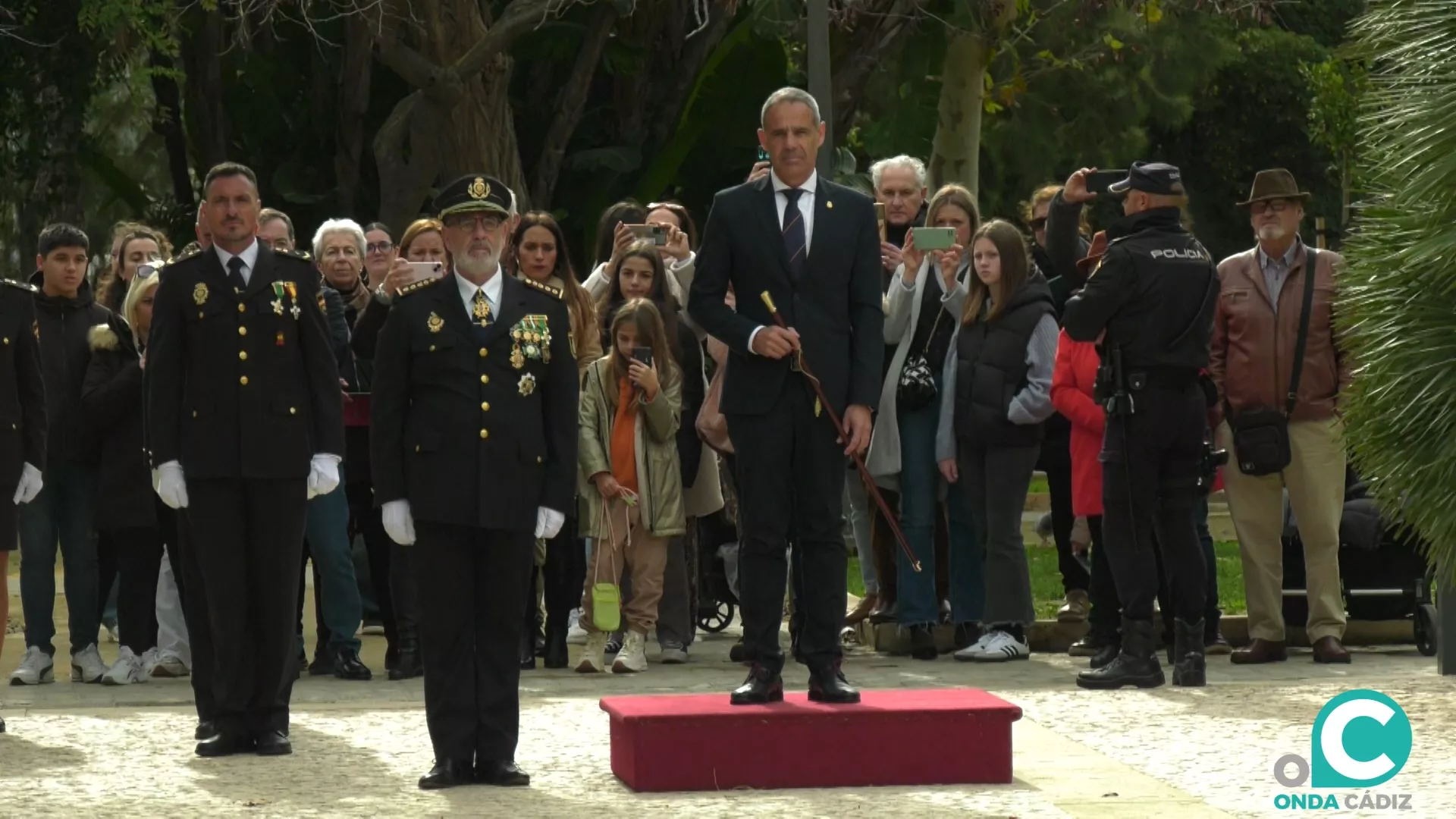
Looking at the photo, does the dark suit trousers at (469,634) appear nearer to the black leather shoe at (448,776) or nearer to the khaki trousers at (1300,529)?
the black leather shoe at (448,776)

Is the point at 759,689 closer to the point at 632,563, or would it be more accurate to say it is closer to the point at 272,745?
the point at 272,745

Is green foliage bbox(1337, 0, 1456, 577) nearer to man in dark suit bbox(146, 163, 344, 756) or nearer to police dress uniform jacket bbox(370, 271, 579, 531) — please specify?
police dress uniform jacket bbox(370, 271, 579, 531)

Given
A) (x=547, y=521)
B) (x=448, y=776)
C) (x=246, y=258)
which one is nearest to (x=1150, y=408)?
(x=547, y=521)

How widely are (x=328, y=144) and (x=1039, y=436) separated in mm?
11393

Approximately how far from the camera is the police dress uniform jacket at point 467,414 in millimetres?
7715

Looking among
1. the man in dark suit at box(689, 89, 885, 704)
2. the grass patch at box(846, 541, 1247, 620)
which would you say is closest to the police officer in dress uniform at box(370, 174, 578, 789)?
the man in dark suit at box(689, 89, 885, 704)

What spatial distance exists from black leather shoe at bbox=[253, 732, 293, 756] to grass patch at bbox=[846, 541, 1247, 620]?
510cm

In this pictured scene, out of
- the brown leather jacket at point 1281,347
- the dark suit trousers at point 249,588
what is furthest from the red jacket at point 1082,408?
the dark suit trousers at point 249,588

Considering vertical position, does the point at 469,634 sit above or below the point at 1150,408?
below

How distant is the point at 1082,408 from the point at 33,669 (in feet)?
15.9

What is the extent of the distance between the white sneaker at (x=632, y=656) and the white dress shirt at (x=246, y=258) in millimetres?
3054

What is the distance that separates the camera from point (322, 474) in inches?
339

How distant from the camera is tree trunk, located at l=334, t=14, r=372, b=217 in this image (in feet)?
66.0

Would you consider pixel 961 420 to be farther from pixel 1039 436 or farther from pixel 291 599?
pixel 291 599
